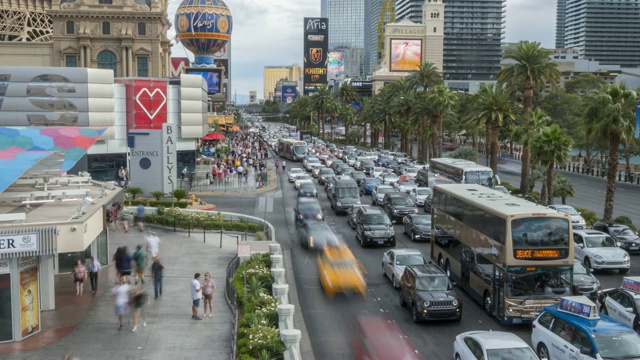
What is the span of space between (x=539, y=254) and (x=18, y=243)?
1432cm

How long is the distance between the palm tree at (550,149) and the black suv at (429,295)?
2408 cm

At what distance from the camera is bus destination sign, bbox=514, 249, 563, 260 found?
65.8 ft

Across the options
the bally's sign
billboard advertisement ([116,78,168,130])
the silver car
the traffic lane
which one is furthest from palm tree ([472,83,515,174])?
the bally's sign

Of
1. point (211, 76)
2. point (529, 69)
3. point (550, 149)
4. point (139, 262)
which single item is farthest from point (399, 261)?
point (211, 76)

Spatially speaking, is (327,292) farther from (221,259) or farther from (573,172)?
(573,172)

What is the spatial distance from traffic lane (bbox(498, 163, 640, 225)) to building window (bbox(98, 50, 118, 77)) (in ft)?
168

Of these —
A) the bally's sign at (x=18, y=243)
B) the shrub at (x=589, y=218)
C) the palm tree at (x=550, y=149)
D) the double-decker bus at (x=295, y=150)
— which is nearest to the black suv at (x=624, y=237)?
the shrub at (x=589, y=218)

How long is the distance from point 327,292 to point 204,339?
6582 mm

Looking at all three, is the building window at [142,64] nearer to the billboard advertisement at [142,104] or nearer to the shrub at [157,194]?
the billboard advertisement at [142,104]

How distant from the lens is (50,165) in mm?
24109

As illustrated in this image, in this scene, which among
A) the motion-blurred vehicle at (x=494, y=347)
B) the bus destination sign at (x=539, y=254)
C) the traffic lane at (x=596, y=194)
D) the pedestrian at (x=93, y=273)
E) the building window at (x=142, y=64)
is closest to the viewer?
the motion-blurred vehicle at (x=494, y=347)

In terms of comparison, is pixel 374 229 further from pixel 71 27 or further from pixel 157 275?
pixel 71 27

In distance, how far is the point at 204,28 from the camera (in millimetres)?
101438

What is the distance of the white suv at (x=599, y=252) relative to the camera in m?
28.5
